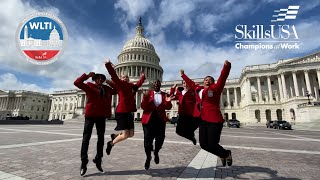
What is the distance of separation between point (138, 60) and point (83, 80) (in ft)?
279

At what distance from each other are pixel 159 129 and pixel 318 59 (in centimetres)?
6052

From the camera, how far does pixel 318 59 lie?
1928 inches

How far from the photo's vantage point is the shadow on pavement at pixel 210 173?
4.10 m

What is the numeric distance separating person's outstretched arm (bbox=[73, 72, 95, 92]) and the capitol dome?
7966cm

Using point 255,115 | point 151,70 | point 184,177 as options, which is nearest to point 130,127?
point 184,177

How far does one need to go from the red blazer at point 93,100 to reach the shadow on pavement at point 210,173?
1.35 m

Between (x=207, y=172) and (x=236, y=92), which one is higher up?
(x=236, y=92)

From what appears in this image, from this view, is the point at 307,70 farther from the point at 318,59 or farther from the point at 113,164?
the point at 113,164

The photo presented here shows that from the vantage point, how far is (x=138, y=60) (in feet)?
290

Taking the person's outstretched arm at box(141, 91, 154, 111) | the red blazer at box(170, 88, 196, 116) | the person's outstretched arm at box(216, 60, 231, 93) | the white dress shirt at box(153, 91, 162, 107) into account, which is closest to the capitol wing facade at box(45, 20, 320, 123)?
the red blazer at box(170, 88, 196, 116)

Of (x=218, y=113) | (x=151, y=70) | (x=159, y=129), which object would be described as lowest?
(x=159, y=129)

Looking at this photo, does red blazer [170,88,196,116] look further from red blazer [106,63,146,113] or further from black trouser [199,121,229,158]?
red blazer [106,63,146,113]

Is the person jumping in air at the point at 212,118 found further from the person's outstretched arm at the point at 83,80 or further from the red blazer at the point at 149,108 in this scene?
the person's outstretched arm at the point at 83,80

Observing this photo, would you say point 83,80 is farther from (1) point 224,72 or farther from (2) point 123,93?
(1) point 224,72
